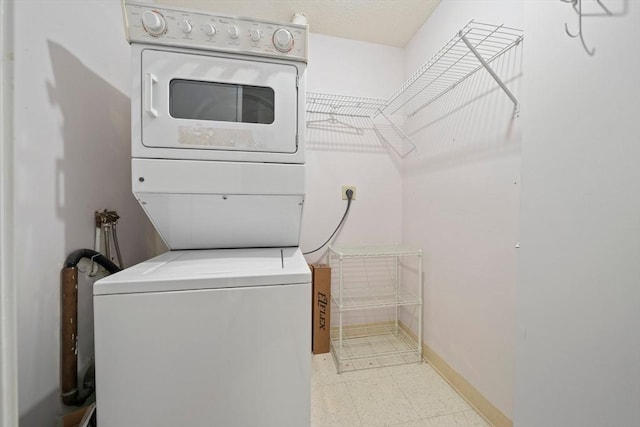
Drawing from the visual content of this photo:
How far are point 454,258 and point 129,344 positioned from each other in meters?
1.63

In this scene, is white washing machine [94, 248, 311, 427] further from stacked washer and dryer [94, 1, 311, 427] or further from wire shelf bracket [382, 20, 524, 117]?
wire shelf bracket [382, 20, 524, 117]

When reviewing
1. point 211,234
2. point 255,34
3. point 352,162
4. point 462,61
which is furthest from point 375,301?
point 255,34

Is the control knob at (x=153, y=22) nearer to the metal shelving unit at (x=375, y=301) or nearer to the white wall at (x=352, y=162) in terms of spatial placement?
the white wall at (x=352, y=162)

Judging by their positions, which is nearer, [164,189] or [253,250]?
[164,189]

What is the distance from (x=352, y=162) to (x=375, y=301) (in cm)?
120

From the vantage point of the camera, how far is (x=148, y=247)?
157 centimetres

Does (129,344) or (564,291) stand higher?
(564,291)

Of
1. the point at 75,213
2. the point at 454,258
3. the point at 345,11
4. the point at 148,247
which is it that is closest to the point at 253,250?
the point at 75,213

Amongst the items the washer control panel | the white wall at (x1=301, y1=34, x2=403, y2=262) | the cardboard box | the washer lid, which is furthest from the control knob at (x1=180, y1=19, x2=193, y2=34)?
the cardboard box

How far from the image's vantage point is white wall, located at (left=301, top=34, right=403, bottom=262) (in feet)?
6.64

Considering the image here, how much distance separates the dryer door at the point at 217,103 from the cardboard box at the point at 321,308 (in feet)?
3.87

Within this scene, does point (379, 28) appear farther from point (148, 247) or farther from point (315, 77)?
point (148, 247)

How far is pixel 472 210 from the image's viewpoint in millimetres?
1394

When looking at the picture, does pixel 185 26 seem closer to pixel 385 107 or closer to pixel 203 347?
pixel 203 347
